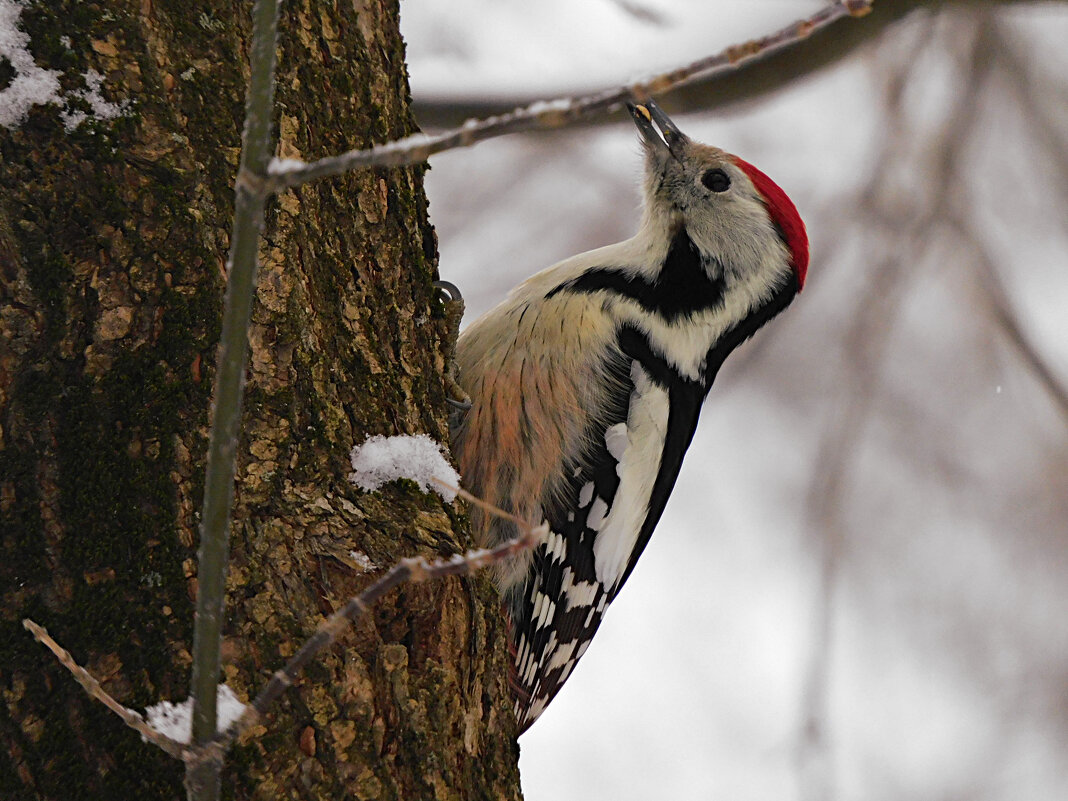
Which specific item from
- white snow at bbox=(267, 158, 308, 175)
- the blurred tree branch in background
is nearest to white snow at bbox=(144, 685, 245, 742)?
white snow at bbox=(267, 158, 308, 175)

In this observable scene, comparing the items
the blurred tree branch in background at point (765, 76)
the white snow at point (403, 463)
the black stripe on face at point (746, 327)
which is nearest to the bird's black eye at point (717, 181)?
the black stripe on face at point (746, 327)

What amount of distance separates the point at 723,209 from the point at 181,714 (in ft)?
6.38

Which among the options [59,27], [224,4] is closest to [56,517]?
[59,27]

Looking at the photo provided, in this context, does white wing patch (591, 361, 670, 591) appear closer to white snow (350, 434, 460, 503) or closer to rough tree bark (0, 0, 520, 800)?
white snow (350, 434, 460, 503)

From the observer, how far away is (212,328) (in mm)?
1385

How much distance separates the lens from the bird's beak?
9.12ft

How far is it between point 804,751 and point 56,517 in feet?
12.8

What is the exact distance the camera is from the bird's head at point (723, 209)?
8.71ft

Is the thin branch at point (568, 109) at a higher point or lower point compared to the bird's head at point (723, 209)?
lower

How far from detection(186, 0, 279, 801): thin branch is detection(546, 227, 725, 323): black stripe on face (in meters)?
1.65

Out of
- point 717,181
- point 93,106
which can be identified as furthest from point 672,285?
point 93,106

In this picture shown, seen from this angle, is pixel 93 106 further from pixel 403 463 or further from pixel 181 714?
pixel 181 714

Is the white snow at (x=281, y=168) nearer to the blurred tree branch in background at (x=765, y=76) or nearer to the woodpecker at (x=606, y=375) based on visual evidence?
the woodpecker at (x=606, y=375)

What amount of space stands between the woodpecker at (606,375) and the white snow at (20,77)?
1138 millimetres
